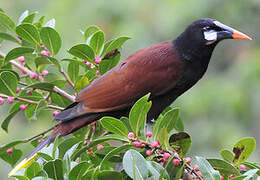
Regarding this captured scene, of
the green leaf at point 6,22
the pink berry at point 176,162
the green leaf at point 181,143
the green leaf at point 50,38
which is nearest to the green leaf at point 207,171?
the pink berry at point 176,162

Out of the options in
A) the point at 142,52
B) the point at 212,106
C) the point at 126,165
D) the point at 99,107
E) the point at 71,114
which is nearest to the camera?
the point at 126,165

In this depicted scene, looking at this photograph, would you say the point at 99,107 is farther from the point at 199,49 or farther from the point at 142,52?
the point at 199,49

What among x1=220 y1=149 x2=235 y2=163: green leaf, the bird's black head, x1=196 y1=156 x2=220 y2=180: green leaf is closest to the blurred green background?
the bird's black head

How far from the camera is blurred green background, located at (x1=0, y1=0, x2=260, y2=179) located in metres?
4.57

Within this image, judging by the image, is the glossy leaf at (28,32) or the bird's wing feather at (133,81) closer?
the glossy leaf at (28,32)

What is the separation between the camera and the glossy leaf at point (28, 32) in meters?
2.02

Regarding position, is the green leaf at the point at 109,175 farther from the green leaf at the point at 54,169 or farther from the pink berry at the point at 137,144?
the pink berry at the point at 137,144

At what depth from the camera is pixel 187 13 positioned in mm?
4461

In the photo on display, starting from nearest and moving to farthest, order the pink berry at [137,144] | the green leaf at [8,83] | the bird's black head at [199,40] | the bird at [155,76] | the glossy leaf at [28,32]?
the pink berry at [137,144]
the green leaf at [8,83]
the glossy leaf at [28,32]
the bird at [155,76]
the bird's black head at [199,40]

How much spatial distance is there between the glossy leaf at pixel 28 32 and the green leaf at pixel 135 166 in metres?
0.84

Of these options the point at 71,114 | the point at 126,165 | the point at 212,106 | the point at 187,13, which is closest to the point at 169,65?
the point at 71,114

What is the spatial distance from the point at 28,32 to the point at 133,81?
56 cm

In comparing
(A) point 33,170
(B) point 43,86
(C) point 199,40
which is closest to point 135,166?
(A) point 33,170

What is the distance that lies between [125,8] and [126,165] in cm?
365
